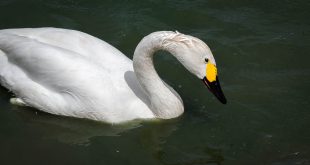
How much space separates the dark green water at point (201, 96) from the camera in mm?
7422

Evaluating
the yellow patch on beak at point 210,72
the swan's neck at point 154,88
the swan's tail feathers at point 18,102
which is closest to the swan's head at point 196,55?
the yellow patch on beak at point 210,72

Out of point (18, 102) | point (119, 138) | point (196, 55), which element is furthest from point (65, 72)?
point (196, 55)

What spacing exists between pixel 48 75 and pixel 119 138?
1.38 m

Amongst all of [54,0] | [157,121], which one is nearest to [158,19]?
[54,0]

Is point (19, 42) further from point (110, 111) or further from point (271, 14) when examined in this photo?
point (271, 14)

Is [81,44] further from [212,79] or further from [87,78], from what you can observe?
[212,79]

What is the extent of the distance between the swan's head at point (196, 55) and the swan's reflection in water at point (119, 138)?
0.94 metres

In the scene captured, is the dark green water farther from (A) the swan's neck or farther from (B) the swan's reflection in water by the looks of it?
(A) the swan's neck

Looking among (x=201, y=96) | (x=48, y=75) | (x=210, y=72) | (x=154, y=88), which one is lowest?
(x=201, y=96)

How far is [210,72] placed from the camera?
7.23 meters

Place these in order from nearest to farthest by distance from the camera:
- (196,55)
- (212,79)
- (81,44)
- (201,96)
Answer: (196,55)
(212,79)
(81,44)
(201,96)

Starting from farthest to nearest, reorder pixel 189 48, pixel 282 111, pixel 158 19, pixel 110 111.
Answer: pixel 158 19, pixel 282 111, pixel 110 111, pixel 189 48

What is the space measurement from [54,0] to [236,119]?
4852 millimetres

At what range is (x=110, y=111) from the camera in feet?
25.5
